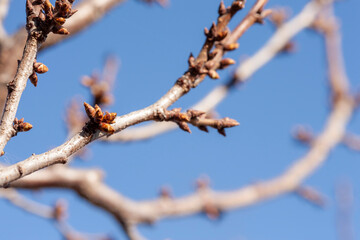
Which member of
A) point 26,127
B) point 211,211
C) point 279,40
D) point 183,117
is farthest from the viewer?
point 211,211

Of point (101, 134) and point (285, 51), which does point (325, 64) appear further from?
point (101, 134)

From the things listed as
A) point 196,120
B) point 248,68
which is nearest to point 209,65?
point 196,120

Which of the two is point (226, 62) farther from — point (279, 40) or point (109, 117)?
point (279, 40)

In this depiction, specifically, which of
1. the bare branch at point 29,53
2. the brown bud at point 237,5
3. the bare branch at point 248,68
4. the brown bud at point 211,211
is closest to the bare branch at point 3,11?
the bare branch at point 248,68

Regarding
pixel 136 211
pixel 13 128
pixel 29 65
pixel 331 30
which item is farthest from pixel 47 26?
pixel 331 30

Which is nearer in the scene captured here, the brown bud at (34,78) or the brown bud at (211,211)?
the brown bud at (34,78)

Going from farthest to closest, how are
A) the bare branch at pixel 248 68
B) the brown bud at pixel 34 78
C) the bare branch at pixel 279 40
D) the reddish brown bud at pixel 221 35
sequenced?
the bare branch at pixel 279 40 → the bare branch at pixel 248 68 → the reddish brown bud at pixel 221 35 → the brown bud at pixel 34 78

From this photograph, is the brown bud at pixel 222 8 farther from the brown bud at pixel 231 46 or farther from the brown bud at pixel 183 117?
the brown bud at pixel 183 117

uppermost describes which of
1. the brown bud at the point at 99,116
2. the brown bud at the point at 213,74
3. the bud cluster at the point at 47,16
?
the brown bud at the point at 213,74

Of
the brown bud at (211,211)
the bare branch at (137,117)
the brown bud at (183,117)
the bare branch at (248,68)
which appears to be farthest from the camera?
the brown bud at (211,211)

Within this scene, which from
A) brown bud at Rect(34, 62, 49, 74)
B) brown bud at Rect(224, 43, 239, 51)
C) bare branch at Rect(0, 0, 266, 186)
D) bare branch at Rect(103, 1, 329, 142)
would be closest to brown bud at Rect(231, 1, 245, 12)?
bare branch at Rect(0, 0, 266, 186)

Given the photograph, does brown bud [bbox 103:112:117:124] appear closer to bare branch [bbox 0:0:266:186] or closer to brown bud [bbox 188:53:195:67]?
bare branch [bbox 0:0:266:186]
